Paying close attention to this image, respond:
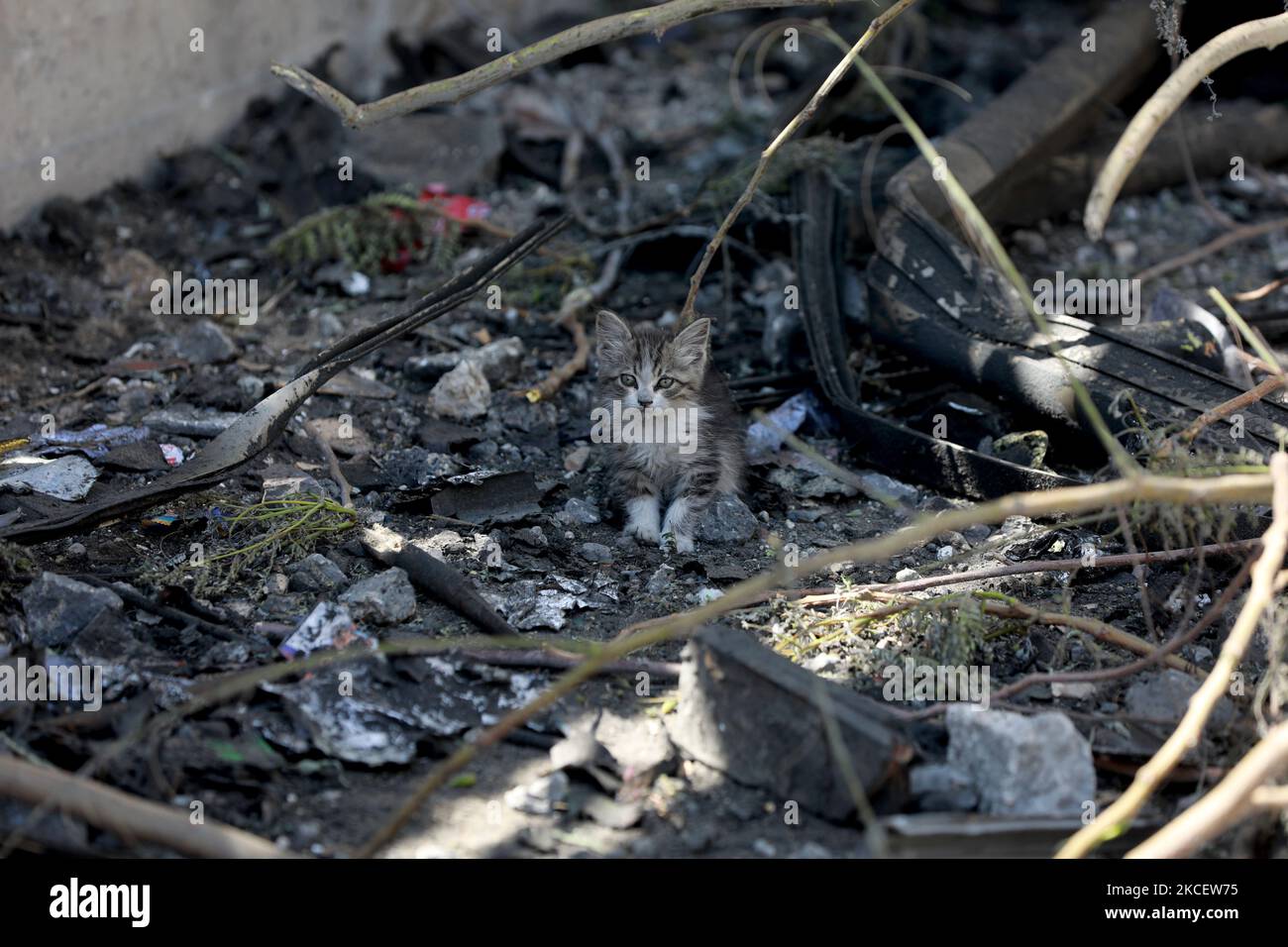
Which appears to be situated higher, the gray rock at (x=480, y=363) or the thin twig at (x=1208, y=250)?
the thin twig at (x=1208, y=250)

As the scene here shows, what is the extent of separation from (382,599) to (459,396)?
1940 mm

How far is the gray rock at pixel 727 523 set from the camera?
531 cm

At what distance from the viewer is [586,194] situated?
27.2 ft

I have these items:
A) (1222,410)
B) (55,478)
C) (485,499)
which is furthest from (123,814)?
(1222,410)

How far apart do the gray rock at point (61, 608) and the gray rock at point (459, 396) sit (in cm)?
221

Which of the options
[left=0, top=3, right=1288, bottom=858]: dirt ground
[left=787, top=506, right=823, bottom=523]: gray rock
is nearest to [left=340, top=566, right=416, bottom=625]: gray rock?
[left=0, top=3, right=1288, bottom=858]: dirt ground

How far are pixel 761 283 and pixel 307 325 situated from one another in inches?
103

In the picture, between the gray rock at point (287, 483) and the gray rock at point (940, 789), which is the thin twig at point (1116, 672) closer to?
the gray rock at point (940, 789)

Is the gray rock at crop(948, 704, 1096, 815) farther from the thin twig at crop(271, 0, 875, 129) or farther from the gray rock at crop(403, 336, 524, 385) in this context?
the gray rock at crop(403, 336, 524, 385)

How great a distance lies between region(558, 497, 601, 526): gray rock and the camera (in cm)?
544

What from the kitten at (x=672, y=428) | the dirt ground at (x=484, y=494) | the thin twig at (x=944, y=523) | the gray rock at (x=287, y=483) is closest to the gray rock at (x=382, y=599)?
the dirt ground at (x=484, y=494)
